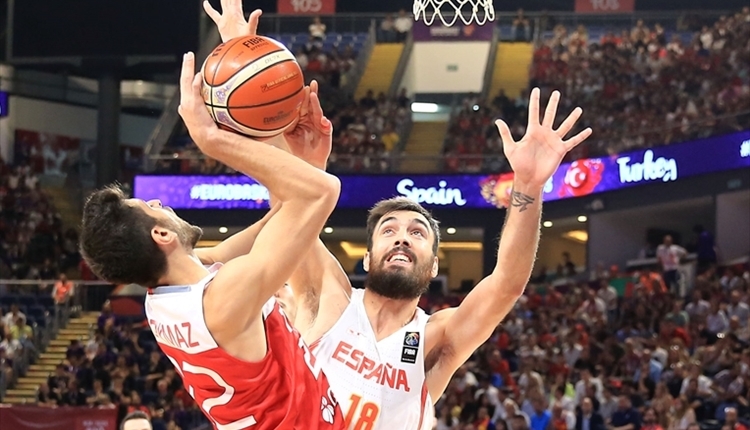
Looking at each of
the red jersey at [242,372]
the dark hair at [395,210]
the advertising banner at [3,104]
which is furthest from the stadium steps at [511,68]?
the red jersey at [242,372]

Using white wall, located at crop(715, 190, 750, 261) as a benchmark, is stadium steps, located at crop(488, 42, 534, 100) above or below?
above

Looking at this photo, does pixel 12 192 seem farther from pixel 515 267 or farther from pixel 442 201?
pixel 515 267

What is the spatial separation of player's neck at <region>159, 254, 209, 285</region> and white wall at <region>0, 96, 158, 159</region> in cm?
2682

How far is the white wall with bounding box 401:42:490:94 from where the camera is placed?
1169 inches

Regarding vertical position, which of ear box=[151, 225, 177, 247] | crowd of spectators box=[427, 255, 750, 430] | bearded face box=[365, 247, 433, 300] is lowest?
crowd of spectators box=[427, 255, 750, 430]

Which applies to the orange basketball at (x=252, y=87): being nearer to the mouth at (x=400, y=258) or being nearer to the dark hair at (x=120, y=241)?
the dark hair at (x=120, y=241)

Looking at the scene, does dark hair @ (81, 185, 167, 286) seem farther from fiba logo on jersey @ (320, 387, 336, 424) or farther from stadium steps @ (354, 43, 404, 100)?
stadium steps @ (354, 43, 404, 100)

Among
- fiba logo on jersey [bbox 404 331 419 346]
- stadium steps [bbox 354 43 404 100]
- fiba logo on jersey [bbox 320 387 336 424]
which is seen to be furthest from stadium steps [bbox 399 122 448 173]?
fiba logo on jersey [bbox 320 387 336 424]

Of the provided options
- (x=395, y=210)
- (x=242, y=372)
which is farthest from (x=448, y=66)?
(x=242, y=372)

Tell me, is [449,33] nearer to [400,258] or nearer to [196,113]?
[400,258]

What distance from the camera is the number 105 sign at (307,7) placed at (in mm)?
29531

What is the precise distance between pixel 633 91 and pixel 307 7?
403 inches

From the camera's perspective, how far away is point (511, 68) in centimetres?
2773

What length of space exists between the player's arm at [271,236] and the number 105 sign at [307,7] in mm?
26192
